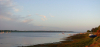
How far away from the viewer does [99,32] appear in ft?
151
